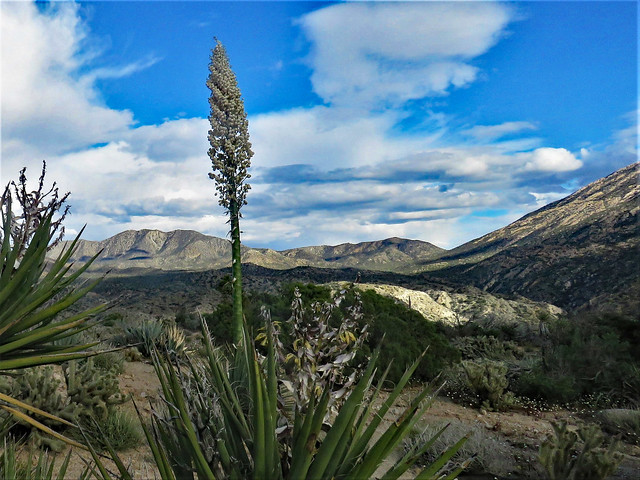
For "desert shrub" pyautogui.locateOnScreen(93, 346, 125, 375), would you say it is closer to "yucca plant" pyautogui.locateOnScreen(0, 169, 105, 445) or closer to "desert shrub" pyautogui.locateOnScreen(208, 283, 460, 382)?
"desert shrub" pyautogui.locateOnScreen(208, 283, 460, 382)

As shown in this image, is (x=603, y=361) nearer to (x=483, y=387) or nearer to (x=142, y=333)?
(x=483, y=387)

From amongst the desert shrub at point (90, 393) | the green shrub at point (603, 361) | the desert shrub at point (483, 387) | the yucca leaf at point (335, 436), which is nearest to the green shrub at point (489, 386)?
the desert shrub at point (483, 387)

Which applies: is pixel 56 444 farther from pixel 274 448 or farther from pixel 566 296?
pixel 566 296

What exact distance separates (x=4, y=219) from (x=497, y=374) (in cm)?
858

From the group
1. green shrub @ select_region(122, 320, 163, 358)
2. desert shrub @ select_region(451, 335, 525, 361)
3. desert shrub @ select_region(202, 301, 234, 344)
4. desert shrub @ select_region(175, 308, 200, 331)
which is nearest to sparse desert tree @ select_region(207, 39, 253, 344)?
green shrub @ select_region(122, 320, 163, 358)

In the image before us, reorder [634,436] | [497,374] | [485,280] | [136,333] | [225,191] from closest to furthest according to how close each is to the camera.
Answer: [634,436]
[225,191]
[497,374]
[136,333]
[485,280]

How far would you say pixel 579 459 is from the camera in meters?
4.74

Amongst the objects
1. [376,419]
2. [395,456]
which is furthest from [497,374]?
[376,419]

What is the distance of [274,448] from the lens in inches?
56.9

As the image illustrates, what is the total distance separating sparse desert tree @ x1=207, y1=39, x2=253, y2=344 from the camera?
7.20m

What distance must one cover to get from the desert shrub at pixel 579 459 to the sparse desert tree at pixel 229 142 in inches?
191

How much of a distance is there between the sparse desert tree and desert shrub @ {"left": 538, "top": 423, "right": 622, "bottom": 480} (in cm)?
486

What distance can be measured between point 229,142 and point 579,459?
6725 millimetres

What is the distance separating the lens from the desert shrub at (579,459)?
4.54 metres
